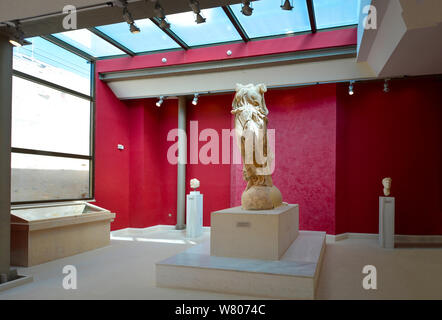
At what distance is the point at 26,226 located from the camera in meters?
5.53

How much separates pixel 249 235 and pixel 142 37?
5.32 meters

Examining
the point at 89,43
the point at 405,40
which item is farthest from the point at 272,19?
the point at 89,43

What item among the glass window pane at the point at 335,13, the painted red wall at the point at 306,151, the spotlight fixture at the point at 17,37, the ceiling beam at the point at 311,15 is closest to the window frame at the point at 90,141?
the spotlight fixture at the point at 17,37

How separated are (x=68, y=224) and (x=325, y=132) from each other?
621 cm

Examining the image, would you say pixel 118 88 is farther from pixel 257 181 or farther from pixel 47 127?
pixel 257 181

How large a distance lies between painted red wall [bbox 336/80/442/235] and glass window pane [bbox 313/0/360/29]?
1804 mm

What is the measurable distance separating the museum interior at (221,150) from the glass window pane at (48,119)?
A: 35 mm

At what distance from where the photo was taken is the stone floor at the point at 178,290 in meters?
4.17

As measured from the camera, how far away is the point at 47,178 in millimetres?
7023

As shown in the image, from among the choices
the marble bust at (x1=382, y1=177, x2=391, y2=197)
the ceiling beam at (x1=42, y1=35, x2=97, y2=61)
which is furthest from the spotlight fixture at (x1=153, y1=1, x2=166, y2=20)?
the marble bust at (x1=382, y1=177, x2=391, y2=197)

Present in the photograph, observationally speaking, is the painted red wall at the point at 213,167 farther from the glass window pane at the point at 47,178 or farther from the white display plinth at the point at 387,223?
the white display plinth at the point at 387,223

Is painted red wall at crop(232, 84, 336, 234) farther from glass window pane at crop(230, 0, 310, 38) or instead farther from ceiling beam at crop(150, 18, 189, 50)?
ceiling beam at crop(150, 18, 189, 50)
